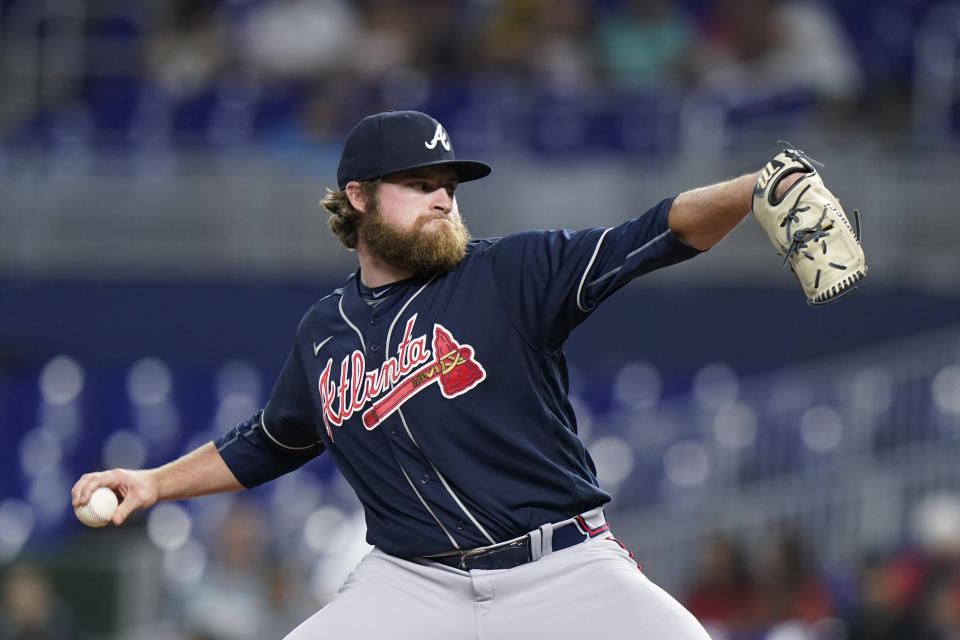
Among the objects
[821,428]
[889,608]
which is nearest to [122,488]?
[889,608]

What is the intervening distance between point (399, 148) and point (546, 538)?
41.1 inches

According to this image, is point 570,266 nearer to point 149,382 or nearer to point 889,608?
point 889,608

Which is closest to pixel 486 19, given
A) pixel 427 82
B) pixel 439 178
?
pixel 427 82

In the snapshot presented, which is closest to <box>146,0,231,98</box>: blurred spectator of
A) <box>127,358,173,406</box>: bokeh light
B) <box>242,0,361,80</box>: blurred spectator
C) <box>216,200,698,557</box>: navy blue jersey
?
<box>242,0,361,80</box>: blurred spectator

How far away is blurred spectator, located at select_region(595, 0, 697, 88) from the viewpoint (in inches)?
432

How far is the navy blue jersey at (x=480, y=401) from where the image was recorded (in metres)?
3.69

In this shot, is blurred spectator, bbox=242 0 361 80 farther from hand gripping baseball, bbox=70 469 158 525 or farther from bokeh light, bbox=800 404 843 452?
hand gripping baseball, bbox=70 469 158 525

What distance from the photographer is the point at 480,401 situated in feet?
12.2

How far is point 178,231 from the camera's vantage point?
1077cm

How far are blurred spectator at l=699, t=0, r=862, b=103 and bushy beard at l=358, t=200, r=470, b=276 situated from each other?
653 cm

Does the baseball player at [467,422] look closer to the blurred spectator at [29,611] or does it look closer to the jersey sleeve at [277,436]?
the jersey sleeve at [277,436]

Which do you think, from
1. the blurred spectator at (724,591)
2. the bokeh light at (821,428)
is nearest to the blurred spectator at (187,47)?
the bokeh light at (821,428)

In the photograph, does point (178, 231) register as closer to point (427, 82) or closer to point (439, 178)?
point (427, 82)

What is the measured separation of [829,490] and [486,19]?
488 cm
